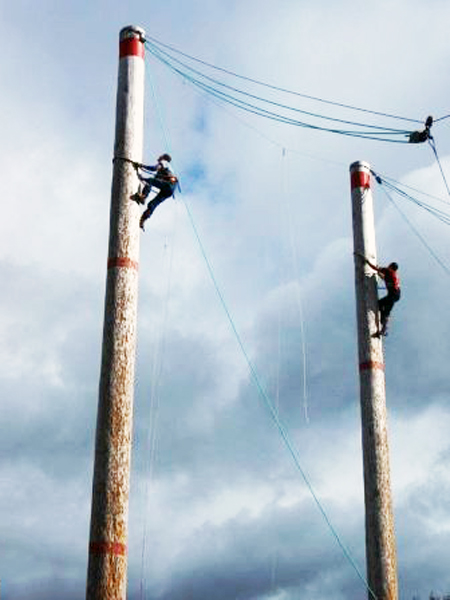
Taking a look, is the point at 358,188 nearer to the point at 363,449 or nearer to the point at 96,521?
the point at 363,449

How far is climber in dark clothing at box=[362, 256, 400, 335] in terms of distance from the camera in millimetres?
12109

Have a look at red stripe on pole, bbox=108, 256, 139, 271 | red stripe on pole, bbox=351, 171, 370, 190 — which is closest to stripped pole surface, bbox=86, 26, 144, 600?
red stripe on pole, bbox=108, 256, 139, 271

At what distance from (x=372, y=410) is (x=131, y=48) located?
5.16m

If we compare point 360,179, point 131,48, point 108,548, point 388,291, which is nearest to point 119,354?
point 108,548

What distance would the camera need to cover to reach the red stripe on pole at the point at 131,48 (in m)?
9.76

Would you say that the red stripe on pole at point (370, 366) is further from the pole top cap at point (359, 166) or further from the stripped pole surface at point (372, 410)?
the pole top cap at point (359, 166)

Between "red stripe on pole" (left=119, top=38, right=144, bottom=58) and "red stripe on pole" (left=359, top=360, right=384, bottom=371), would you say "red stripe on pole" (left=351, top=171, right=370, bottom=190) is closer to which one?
"red stripe on pole" (left=359, top=360, right=384, bottom=371)

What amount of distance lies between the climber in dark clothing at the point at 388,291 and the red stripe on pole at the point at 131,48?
14.0 ft

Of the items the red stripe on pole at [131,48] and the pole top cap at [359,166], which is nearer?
the red stripe on pole at [131,48]

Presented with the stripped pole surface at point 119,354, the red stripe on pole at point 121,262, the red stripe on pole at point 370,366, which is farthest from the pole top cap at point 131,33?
the red stripe on pole at point 370,366

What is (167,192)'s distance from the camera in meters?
10.2

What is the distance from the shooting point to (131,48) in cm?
977

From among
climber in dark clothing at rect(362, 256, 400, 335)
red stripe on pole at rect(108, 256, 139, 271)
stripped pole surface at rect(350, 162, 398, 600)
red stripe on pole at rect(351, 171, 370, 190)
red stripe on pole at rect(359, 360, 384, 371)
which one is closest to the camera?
red stripe on pole at rect(108, 256, 139, 271)

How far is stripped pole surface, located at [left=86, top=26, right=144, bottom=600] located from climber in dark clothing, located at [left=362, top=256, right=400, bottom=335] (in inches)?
166
